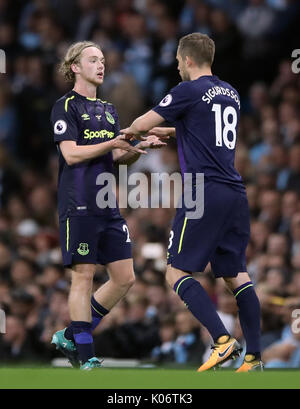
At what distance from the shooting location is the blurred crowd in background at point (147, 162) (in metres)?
10.2

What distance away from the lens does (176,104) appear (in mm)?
6656

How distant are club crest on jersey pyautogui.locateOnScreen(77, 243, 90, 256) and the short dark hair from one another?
58.3 inches

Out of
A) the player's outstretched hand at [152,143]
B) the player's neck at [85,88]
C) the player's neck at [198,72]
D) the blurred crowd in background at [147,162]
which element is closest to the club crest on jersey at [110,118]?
the player's neck at [85,88]

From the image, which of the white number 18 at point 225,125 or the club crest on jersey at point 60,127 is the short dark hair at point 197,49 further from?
the club crest on jersey at point 60,127

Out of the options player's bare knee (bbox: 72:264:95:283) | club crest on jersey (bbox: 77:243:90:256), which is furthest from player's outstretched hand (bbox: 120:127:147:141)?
player's bare knee (bbox: 72:264:95:283)

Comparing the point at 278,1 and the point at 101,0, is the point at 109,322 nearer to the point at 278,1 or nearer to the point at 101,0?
the point at 278,1

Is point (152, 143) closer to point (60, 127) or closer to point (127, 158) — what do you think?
point (127, 158)

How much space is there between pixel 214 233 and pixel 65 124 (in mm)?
1345

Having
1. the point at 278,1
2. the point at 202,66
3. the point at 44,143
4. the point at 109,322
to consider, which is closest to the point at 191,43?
the point at 202,66

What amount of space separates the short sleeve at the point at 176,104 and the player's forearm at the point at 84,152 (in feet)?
1.72

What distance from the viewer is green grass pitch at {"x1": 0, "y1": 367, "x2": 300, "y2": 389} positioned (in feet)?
17.6

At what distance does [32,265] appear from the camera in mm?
12562

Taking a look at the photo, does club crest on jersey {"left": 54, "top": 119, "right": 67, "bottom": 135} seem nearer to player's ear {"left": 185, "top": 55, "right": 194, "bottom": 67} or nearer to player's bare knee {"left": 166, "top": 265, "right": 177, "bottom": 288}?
player's ear {"left": 185, "top": 55, "right": 194, "bottom": 67}
